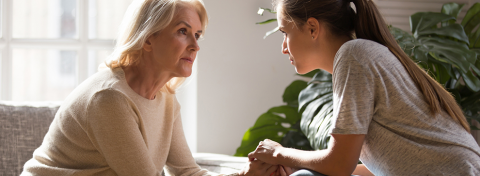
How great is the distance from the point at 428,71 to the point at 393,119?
942 millimetres


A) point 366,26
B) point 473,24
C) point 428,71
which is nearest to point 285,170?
point 366,26

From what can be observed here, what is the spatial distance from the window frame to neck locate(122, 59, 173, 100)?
147 centimetres

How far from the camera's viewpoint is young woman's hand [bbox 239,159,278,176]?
1420 mm

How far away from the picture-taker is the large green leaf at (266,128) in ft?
7.37

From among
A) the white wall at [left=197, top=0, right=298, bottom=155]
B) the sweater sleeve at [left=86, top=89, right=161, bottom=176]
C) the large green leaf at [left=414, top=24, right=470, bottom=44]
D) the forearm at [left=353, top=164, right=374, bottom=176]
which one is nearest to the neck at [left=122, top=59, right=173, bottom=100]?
the sweater sleeve at [left=86, top=89, right=161, bottom=176]

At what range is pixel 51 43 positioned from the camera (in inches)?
110

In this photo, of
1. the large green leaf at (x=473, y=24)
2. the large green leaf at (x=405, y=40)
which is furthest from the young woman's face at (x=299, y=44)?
the large green leaf at (x=473, y=24)

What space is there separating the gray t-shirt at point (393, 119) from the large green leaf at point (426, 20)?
3.55 feet

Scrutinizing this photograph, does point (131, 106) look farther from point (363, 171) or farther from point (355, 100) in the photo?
point (363, 171)

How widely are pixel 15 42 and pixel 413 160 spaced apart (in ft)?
8.89

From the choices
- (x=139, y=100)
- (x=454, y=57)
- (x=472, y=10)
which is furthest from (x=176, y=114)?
(x=472, y=10)

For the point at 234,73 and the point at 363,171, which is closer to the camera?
the point at 363,171

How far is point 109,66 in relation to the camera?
4.80 feet

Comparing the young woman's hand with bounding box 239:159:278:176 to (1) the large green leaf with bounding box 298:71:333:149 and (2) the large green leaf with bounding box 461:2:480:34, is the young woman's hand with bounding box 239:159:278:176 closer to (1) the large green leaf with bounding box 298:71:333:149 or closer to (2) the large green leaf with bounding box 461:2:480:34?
A: (1) the large green leaf with bounding box 298:71:333:149
